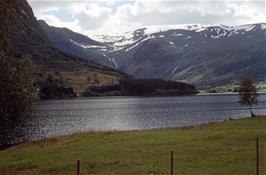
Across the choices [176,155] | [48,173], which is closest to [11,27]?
[48,173]

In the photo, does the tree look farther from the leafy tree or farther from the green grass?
the leafy tree

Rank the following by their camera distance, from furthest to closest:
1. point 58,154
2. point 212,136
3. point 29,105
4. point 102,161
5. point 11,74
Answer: point 212,136, point 58,154, point 102,161, point 29,105, point 11,74

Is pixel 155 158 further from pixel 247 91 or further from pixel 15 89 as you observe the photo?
pixel 247 91

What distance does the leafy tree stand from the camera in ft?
102

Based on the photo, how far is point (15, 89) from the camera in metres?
31.9

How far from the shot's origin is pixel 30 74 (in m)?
34.7

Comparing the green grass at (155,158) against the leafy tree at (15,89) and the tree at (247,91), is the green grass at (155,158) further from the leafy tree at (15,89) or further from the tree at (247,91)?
the tree at (247,91)

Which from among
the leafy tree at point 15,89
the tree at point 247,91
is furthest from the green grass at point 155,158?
the tree at point 247,91

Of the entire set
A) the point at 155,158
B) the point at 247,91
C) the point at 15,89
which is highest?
the point at 15,89

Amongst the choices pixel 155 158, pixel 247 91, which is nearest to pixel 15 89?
pixel 155 158

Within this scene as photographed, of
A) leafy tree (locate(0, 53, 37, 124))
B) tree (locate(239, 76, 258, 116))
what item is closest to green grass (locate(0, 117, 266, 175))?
leafy tree (locate(0, 53, 37, 124))

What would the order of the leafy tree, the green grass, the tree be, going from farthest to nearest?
the tree, the green grass, the leafy tree

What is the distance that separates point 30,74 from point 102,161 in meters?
10.5

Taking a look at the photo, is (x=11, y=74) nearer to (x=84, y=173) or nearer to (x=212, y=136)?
(x=84, y=173)
